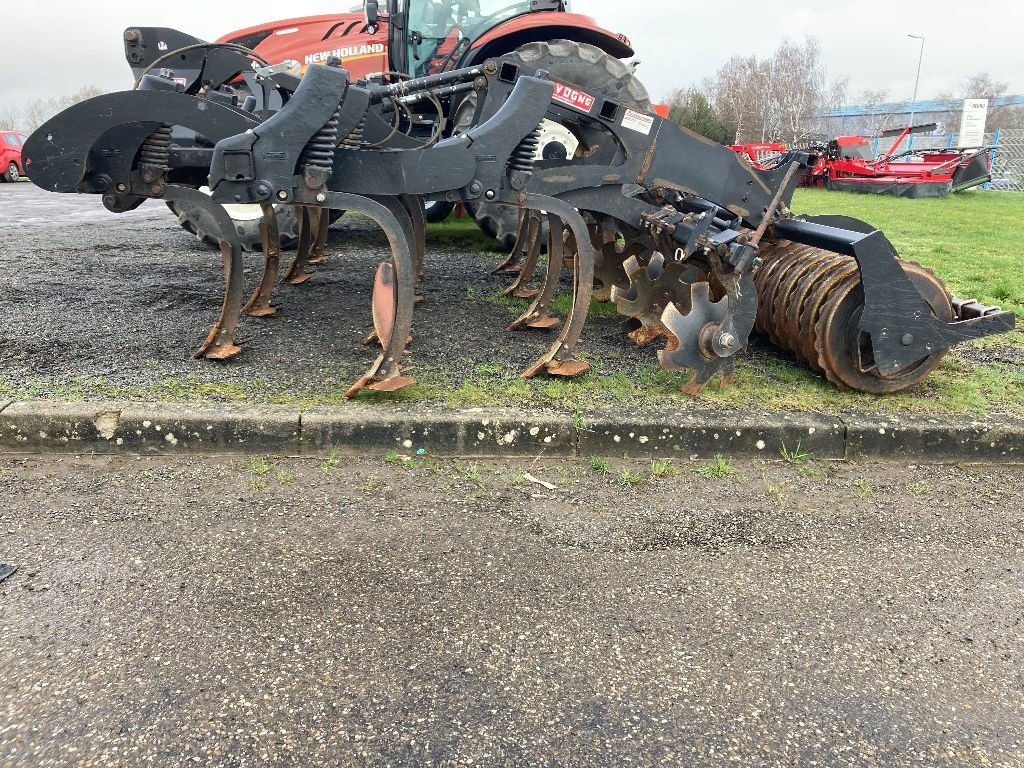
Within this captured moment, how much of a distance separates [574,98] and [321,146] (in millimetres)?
1429

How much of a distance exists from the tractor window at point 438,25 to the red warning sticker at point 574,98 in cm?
506

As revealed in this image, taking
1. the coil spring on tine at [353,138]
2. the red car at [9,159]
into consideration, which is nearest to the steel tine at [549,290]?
the coil spring on tine at [353,138]

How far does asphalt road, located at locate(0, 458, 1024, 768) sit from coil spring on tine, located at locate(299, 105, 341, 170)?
1521mm

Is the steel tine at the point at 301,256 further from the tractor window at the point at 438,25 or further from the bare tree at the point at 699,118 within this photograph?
the bare tree at the point at 699,118

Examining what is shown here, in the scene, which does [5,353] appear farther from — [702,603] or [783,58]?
[783,58]

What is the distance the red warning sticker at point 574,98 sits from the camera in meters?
4.26

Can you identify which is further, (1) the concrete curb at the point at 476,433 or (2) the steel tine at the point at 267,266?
(2) the steel tine at the point at 267,266

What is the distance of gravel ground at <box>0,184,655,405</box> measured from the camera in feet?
14.4

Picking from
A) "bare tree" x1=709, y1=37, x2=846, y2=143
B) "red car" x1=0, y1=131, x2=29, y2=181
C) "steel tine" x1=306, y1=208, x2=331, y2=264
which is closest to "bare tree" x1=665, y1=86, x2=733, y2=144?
"bare tree" x1=709, y1=37, x2=846, y2=143

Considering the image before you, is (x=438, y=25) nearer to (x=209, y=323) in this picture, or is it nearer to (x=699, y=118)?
(x=209, y=323)

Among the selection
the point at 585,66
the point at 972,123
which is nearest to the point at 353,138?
the point at 585,66

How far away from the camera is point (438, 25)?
29.3 ft

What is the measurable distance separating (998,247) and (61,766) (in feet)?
39.1

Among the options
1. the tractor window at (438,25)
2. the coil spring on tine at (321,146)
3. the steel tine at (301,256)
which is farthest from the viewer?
the tractor window at (438,25)
